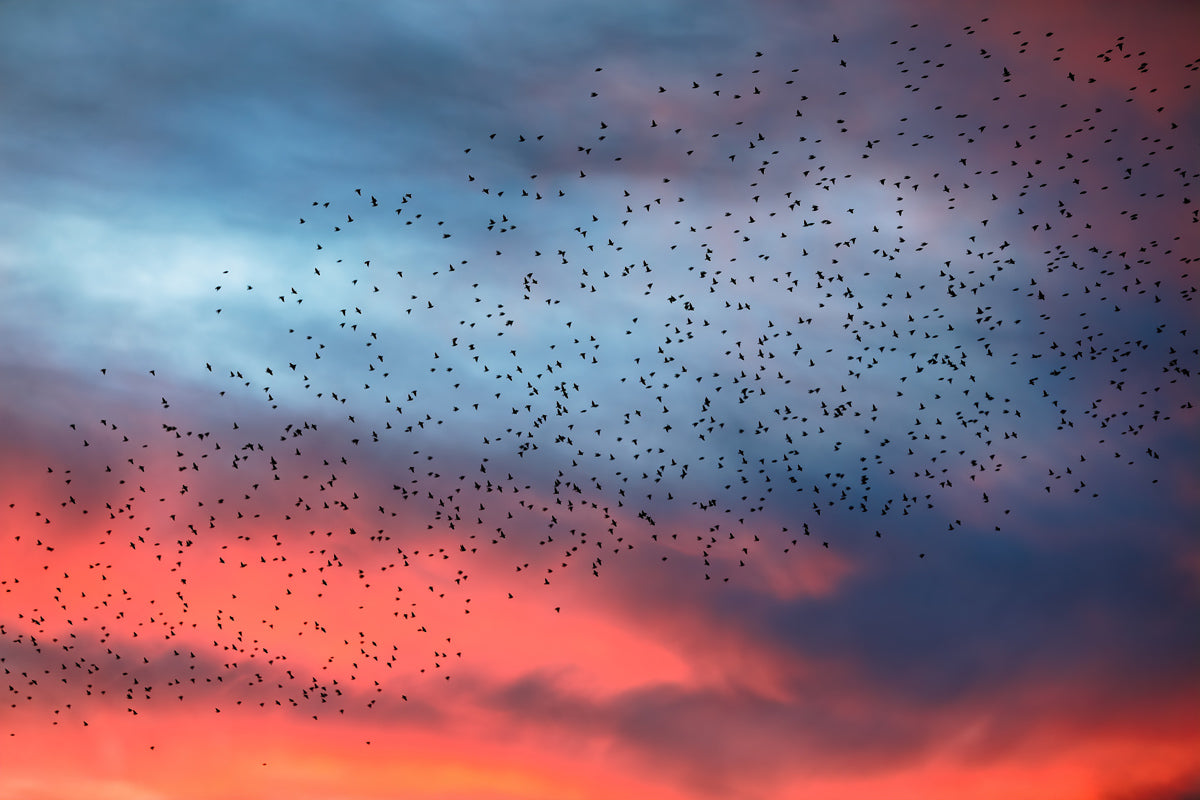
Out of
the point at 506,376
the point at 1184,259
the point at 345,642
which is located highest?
the point at 1184,259

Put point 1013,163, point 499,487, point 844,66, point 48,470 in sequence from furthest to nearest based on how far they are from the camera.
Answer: point 499,487 → point 48,470 → point 1013,163 → point 844,66

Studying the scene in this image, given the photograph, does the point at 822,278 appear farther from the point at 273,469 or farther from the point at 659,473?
the point at 273,469

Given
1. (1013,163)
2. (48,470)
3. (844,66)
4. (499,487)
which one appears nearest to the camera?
(844,66)

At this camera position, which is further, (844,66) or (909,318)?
(909,318)

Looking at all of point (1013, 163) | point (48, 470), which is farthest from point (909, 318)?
point (48, 470)

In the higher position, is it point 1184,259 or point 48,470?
point 1184,259

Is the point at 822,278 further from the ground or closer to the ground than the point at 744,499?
further from the ground

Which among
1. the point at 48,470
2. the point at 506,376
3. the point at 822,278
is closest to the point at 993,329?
the point at 822,278

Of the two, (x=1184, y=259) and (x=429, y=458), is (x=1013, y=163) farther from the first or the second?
(x=429, y=458)

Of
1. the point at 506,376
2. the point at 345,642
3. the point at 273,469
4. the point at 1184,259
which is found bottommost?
the point at 345,642

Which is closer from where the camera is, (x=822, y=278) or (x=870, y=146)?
(x=870, y=146)
